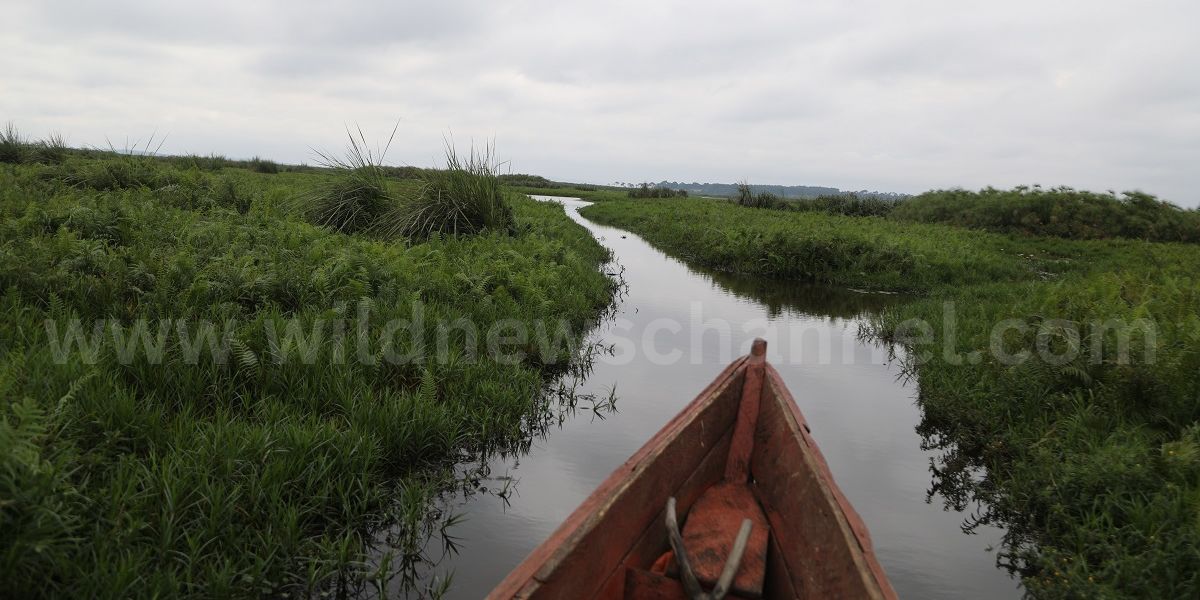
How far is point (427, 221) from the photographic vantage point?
11.7 metres

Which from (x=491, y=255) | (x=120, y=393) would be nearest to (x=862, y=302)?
(x=491, y=255)

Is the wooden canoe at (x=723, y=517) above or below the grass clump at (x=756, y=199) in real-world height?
below

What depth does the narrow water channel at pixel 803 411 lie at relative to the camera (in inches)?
157

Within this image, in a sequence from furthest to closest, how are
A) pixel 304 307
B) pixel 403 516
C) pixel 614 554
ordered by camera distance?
pixel 304 307, pixel 403 516, pixel 614 554

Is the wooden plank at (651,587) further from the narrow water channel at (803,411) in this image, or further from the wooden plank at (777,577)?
the narrow water channel at (803,411)

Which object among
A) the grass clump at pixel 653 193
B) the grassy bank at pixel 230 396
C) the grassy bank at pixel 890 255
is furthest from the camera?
the grass clump at pixel 653 193

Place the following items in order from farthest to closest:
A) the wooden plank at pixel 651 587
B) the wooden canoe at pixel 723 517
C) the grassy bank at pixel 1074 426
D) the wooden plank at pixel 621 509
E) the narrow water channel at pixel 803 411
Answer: the narrow water channel at pixel 803 411 < the grassy bank at pixel 1074 426 < the wooden plank at pixel 651 587 < the wooden canoe at pixel 723 517 < the wooden plank at pixel 621 509

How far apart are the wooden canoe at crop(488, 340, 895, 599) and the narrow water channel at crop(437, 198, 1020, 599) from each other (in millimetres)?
1000

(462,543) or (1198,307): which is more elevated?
(1198,307)

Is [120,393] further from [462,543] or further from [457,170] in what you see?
[457,170]

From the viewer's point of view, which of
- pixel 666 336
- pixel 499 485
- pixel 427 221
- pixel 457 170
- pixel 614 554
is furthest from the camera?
pixel 457 170

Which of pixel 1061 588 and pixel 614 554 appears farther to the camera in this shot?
pixel 1061 588

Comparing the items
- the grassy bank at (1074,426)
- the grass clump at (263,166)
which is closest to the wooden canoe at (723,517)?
the grassy bank at (1074,426)

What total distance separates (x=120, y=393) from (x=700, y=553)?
3.68 meters
